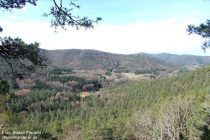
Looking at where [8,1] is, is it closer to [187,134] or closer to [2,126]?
[2,126]

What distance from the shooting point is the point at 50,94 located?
19888cm

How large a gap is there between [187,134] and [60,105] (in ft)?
447

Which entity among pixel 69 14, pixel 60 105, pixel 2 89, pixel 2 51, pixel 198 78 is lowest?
pixel 60 105

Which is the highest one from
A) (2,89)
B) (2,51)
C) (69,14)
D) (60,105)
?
(69,14)

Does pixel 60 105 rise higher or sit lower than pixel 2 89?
lower

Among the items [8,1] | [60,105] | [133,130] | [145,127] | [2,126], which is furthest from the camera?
[60,105]

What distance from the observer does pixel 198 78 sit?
7003 inches

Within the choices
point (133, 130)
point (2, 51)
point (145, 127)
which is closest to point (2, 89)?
point (2, 51)

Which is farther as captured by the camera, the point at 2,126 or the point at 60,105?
the point at 60,105

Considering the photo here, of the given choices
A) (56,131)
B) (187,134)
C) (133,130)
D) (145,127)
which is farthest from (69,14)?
(56,131)

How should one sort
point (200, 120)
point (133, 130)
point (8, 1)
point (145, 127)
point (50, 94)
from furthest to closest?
point (50, 94) < point (133, 130) < point (145, 127) < point (200, 120) < point (8, 1)

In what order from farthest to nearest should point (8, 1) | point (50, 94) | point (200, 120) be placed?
1. point (50, 94)
2. point (200, 120)
3. point (8, 1)

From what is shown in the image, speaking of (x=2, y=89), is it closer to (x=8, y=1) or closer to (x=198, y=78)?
(x=8, y=1)

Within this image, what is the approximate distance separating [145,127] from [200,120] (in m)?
17.3
